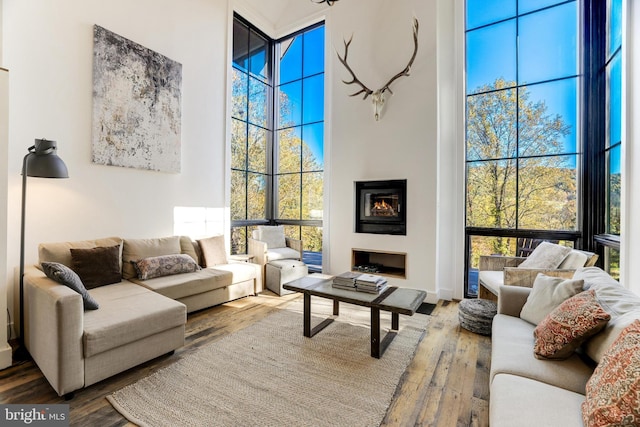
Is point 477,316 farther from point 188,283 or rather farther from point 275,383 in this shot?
point 188,283

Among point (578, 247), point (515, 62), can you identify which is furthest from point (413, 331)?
point (515, 62)

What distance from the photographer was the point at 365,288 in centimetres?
260

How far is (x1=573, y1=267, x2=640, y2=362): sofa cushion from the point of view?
140 centimetres

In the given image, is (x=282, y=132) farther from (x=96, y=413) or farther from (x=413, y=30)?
(x=96, y=413)

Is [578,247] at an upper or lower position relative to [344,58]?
lower

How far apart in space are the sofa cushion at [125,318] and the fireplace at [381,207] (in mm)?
2837

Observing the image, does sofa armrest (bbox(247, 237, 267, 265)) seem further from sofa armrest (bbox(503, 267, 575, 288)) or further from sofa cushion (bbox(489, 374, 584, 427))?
sofa cushion (bbox(489, 374, 584, 427))

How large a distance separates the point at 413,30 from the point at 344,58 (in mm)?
1035


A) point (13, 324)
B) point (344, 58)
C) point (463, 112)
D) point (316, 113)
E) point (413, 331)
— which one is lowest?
point (413, 331)

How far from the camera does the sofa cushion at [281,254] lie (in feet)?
14.2

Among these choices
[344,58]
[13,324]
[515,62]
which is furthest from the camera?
[344,58]

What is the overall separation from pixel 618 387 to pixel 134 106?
4.45 meters

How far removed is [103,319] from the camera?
6.59 feet

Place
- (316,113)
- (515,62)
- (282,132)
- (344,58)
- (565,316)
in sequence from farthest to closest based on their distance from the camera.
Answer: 1. (282,132)
2. (316,113)
3. (344,58)
4. (515,62)
5. (565,316)
